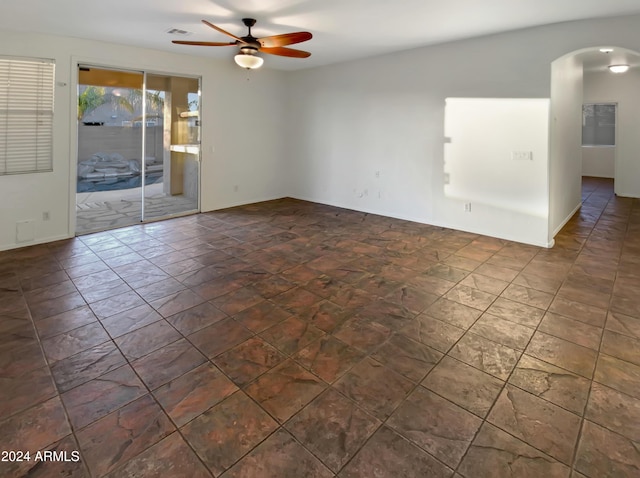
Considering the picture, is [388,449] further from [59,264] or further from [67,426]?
[59,264]

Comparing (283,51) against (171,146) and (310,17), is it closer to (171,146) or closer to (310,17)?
(310,17)

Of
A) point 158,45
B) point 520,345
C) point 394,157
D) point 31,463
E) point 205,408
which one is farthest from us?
point 394,157

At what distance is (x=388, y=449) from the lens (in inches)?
68.3

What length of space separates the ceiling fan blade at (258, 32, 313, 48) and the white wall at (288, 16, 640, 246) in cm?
264

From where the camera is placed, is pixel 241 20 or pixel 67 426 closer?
pixel 67 426

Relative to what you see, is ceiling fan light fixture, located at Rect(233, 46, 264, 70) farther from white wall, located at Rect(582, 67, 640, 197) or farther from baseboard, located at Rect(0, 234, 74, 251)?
white wall, located at Rect(582, 67, 640, 197)

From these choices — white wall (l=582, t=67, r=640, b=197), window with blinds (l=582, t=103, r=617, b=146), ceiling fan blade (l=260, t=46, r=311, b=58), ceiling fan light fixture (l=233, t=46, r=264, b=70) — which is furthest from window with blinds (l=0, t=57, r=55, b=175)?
window with blinds (l=582, t=103, r=617, b=146)

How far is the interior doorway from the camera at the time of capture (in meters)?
5.44

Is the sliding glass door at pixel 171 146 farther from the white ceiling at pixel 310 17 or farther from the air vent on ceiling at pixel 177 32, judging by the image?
the air vent on ceiling at pixel 177 32

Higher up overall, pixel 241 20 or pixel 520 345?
pixel 241 20

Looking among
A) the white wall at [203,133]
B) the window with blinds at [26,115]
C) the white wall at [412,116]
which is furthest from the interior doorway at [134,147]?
the white wall at [412,116]

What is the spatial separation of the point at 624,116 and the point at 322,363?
9.84 metres

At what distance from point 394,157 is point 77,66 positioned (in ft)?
16.0

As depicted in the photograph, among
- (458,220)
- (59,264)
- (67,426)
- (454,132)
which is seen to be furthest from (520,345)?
(59,264)
